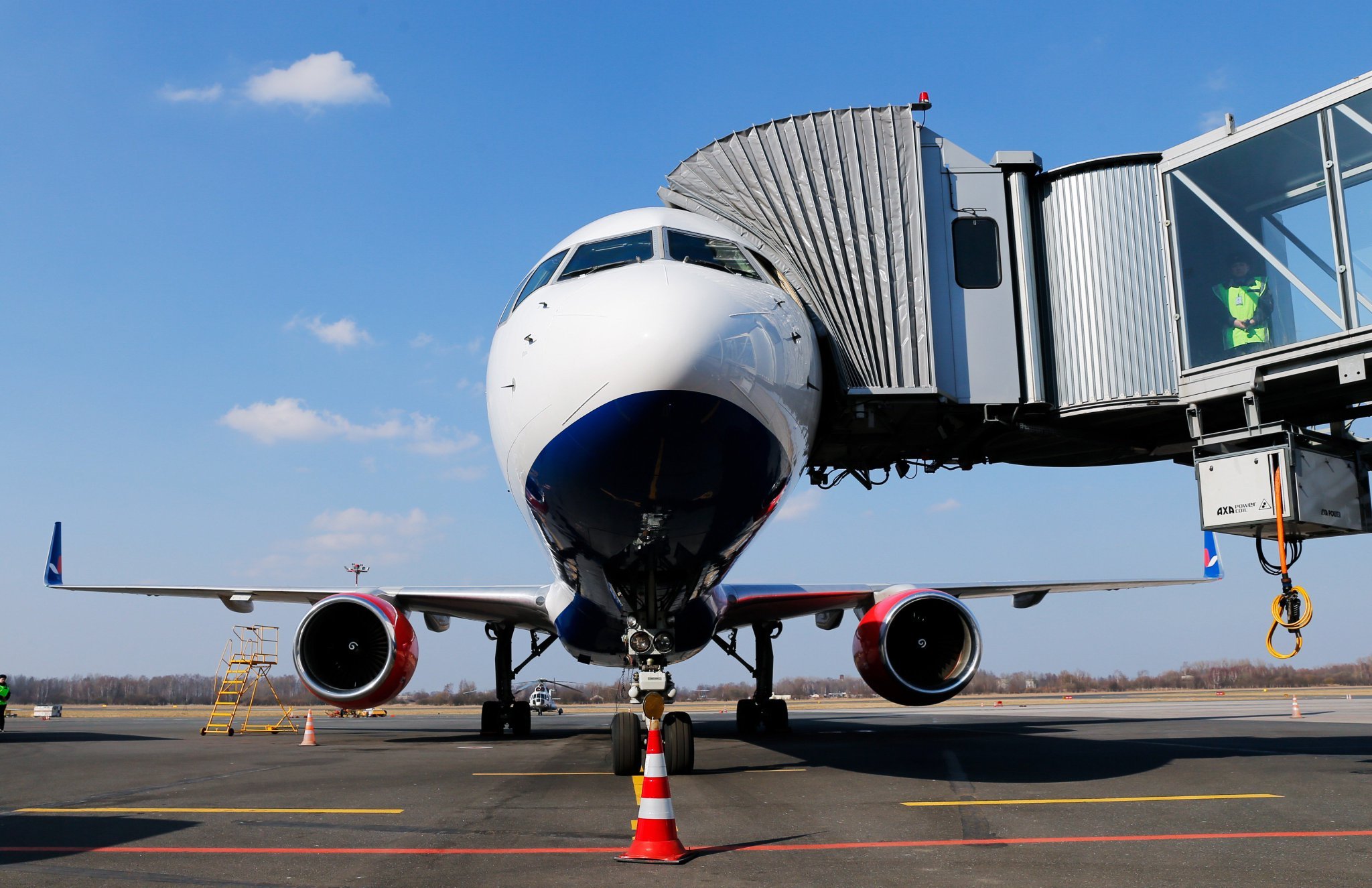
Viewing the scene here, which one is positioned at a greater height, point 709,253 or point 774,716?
point 709,253

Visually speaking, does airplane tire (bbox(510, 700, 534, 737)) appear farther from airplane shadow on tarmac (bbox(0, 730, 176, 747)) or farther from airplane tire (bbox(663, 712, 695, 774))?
airplane tire (bbox(663, 712, 695, 774))

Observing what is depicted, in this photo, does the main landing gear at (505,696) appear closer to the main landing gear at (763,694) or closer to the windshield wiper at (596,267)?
the main landing gear at (763,694)

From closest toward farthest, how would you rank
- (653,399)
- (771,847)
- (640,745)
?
(771,847), (653,399), (640,745)

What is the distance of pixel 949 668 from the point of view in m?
10.3

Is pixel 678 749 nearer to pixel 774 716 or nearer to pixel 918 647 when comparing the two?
pixel 918 647

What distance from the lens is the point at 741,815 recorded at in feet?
22.3

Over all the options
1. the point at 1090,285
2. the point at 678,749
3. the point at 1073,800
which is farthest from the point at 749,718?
the point at 1090,285

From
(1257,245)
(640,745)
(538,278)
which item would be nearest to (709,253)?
→ (538,278)

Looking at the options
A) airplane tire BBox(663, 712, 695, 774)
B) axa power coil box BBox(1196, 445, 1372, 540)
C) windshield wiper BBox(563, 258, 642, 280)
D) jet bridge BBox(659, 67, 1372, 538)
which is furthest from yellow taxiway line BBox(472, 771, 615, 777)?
axa power coil box BBox(1196, 445, 1372, 540)

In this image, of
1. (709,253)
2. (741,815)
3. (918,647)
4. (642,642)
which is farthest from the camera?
(918,647)

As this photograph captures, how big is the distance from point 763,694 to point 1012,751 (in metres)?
5.60

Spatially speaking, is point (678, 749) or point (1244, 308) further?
point (678, 749)

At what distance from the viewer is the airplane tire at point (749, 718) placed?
16781 mm

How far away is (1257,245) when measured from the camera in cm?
781
